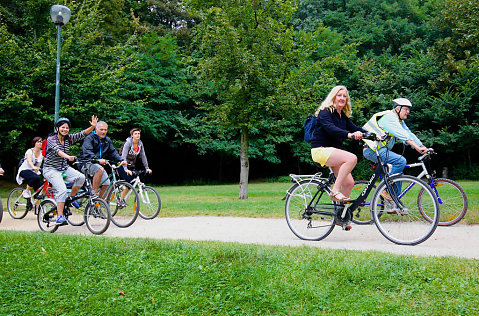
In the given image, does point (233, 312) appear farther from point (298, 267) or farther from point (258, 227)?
point (258, 227)

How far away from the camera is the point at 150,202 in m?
8.48

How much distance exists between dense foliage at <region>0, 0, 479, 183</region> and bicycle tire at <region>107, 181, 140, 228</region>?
6742mm

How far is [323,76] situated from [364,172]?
700 inches

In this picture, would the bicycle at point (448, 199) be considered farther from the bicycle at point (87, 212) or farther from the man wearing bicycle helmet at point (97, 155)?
the man wearing bicycle helmet at point (97, 155)

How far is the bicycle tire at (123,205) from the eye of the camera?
292 inches

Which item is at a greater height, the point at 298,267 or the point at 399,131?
the point at 399,131

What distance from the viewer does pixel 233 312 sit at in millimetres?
3514

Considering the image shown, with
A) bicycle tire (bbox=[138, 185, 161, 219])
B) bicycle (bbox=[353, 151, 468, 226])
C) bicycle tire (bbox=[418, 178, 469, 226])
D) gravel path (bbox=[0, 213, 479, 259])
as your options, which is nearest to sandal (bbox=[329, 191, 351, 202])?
gravel path (bbox=[0, 213, 479, 259])

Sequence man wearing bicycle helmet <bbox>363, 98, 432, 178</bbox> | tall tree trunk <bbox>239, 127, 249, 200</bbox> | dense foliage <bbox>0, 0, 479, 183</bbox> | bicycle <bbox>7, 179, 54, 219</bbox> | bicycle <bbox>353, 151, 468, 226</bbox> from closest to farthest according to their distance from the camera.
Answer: man wearing bicycle helmet <bbox>363, 98, 432, 178</bbox>, bicycle <bbox>353, 151, 468, 226</bbox>, bicycle <bbox>7, 179, 54, 219</bbox>, dense foliage <bbox>0, 0, 479, 183</bbox>, tall tree trunk <bbox>239, 127, 249, 200</bbox>

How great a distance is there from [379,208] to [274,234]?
5.38ft

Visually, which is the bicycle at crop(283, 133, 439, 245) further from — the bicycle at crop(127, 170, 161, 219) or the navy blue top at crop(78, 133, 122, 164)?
the navy blue top at crop(78, 133, 122, 164)

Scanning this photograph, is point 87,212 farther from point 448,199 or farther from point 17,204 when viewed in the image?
point 448,199

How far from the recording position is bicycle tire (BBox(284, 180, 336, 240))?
5688mm

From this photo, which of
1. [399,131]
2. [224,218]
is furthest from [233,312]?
[224,218]
